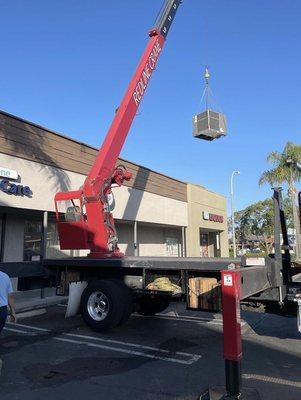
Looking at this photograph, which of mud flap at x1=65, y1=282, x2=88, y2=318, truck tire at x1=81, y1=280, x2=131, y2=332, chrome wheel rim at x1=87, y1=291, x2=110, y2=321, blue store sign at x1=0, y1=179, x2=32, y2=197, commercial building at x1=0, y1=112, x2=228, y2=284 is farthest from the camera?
commercial building at x1=0, y1=112, x2=228, y2=284

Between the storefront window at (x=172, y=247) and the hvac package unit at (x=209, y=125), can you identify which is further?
the storefront window at (x=172, y=247)

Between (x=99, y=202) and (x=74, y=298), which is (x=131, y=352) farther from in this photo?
(x=99, y=202)

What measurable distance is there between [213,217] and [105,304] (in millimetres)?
22058

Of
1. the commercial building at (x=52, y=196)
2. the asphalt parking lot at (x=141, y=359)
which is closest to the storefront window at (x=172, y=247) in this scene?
the commercial building at (x=52, y=196)

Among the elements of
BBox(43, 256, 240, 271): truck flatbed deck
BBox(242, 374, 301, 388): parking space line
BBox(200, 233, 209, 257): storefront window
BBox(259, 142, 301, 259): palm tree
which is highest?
BBox(259, 142, 301, 259): palm tree

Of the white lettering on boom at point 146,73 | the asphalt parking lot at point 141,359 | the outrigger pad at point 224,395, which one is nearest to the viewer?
the outrigger pad at point 224,395

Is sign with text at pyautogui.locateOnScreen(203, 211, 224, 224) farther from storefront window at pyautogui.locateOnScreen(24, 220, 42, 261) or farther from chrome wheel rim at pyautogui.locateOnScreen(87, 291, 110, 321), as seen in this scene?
chrome wheel rim at pyautogui.locateOnScreen(87, 291, 110, 321)

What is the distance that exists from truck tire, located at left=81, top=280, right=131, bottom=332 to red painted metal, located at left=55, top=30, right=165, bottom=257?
1559 millimetres

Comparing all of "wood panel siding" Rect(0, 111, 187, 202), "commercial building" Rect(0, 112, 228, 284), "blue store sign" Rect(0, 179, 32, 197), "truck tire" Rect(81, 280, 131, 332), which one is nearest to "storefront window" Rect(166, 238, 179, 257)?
"commercial building" Rect(0, 112, 228, 284)

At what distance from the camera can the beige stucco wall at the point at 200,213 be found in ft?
87.5

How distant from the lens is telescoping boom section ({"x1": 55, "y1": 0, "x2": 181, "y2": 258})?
431 inches

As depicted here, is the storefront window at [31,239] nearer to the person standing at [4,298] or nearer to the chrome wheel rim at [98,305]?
the chrome wheel rim at [98,305]

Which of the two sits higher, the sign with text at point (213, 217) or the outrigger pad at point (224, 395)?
the sign with text at point (213, 217)

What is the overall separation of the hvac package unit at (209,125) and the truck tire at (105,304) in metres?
7.90
